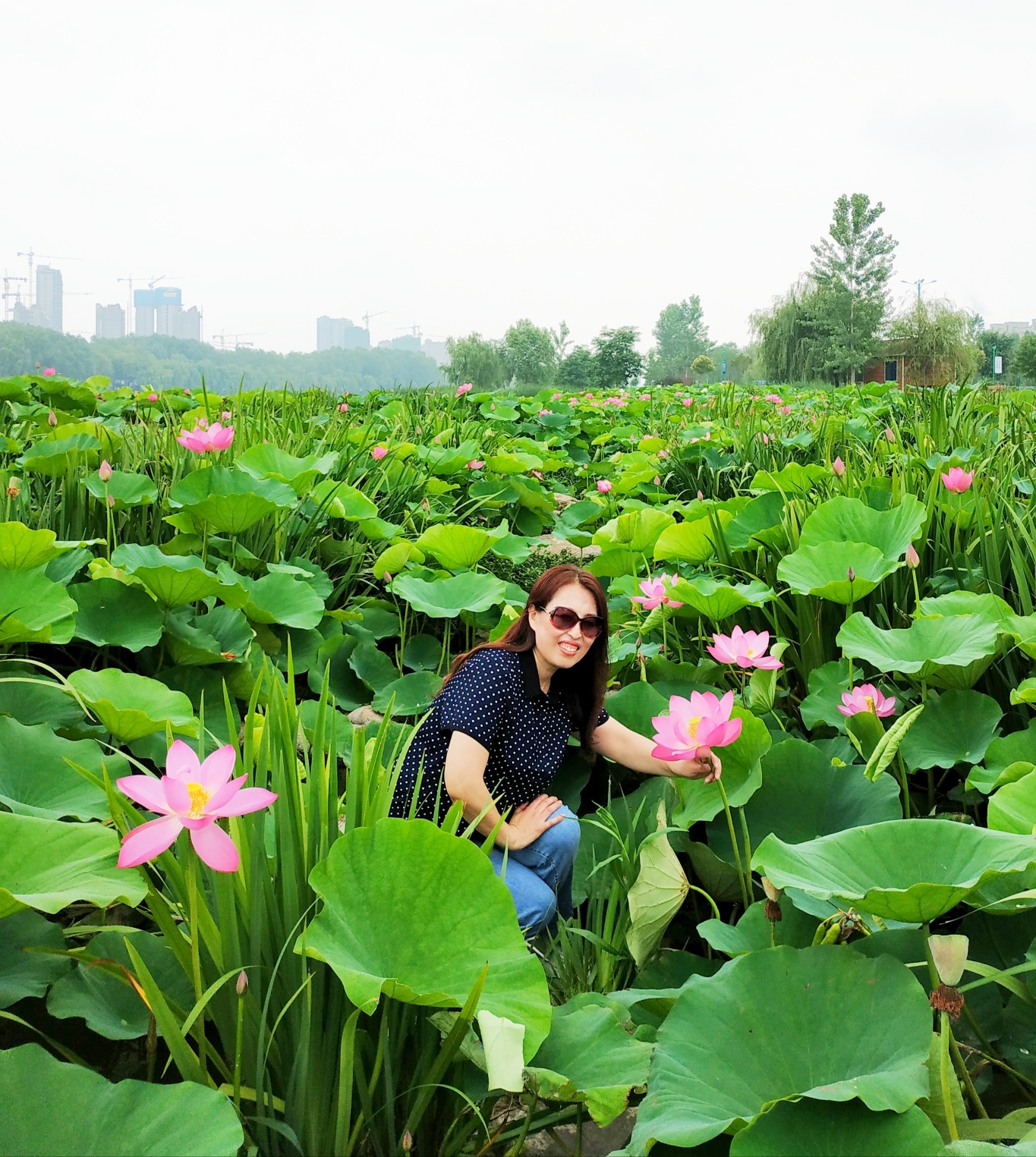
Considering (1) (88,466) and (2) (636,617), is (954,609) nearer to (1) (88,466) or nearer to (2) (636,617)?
(2) (636,617)

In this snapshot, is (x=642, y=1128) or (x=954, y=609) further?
(x=954, y=609)

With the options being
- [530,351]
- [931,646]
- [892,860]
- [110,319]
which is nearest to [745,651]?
[931,646]

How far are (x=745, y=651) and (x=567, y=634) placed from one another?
327 mm

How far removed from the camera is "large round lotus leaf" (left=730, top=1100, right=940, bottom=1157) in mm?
768

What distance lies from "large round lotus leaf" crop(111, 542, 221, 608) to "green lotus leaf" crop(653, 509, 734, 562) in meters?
1.18

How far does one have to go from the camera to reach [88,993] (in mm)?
1021

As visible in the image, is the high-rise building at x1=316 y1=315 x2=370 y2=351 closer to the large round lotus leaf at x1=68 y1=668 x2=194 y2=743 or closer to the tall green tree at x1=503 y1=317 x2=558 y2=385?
the tall green tree at x1=503 y1=317 x2=558 y2=385

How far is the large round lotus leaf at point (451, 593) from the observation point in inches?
97.4

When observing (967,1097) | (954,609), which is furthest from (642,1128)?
(954,609)

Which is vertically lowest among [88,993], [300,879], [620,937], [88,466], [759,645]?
[620,937]

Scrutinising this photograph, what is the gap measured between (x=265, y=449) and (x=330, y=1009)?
2.09 metres

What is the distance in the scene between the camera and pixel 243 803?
2.84ft

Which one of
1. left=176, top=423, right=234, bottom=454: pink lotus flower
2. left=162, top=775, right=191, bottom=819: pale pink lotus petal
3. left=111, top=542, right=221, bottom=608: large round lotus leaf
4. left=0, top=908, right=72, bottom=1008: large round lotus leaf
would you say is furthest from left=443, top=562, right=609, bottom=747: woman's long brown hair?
left=176, top=423, right=234, bottom=454: pink lotus flower

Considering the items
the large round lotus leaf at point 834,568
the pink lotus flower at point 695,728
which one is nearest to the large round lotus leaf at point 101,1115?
the pink lotus flower at point 695,728
